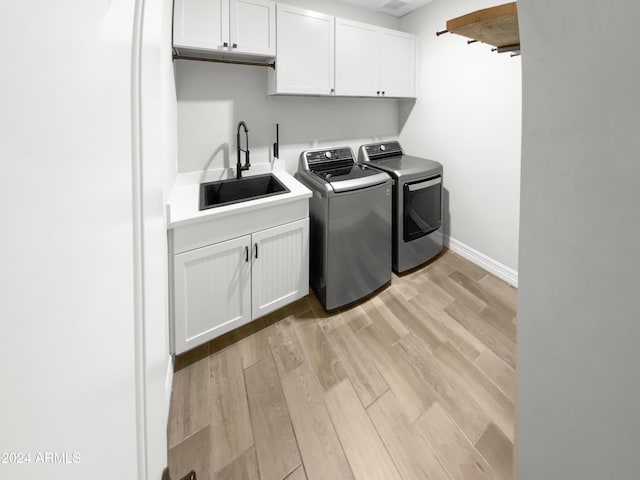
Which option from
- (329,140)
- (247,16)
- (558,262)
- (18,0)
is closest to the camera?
(18,0)

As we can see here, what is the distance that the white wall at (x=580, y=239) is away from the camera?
1.10 feet

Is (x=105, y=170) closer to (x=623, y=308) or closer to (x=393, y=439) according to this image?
(x=623, y=308)

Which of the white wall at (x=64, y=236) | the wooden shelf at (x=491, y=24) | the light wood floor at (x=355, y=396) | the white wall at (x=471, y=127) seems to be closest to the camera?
the white wall at (x=64, y=236)

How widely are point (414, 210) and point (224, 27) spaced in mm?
2133

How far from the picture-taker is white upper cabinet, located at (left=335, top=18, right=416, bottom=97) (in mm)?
2641

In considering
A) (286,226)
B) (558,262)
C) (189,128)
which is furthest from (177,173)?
(558,262)

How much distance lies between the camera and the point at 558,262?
426 millimetres

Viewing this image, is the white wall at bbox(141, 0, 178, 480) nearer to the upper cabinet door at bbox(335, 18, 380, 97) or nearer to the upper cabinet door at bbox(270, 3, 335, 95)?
the upper cabinet door at bbox(270, 3, 335, 95)

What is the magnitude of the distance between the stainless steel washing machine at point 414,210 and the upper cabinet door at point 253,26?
4.63ft

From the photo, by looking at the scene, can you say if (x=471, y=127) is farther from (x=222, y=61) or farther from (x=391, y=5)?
(x=222, y=61)

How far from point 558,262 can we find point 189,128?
255 cm

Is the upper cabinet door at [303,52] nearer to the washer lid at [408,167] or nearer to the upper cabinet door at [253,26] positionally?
the upper cabinet door at [253,26]

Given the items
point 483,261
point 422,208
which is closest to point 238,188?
point 422,208

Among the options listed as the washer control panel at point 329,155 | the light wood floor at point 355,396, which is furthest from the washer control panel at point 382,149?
the light wood floor at point 355,396
